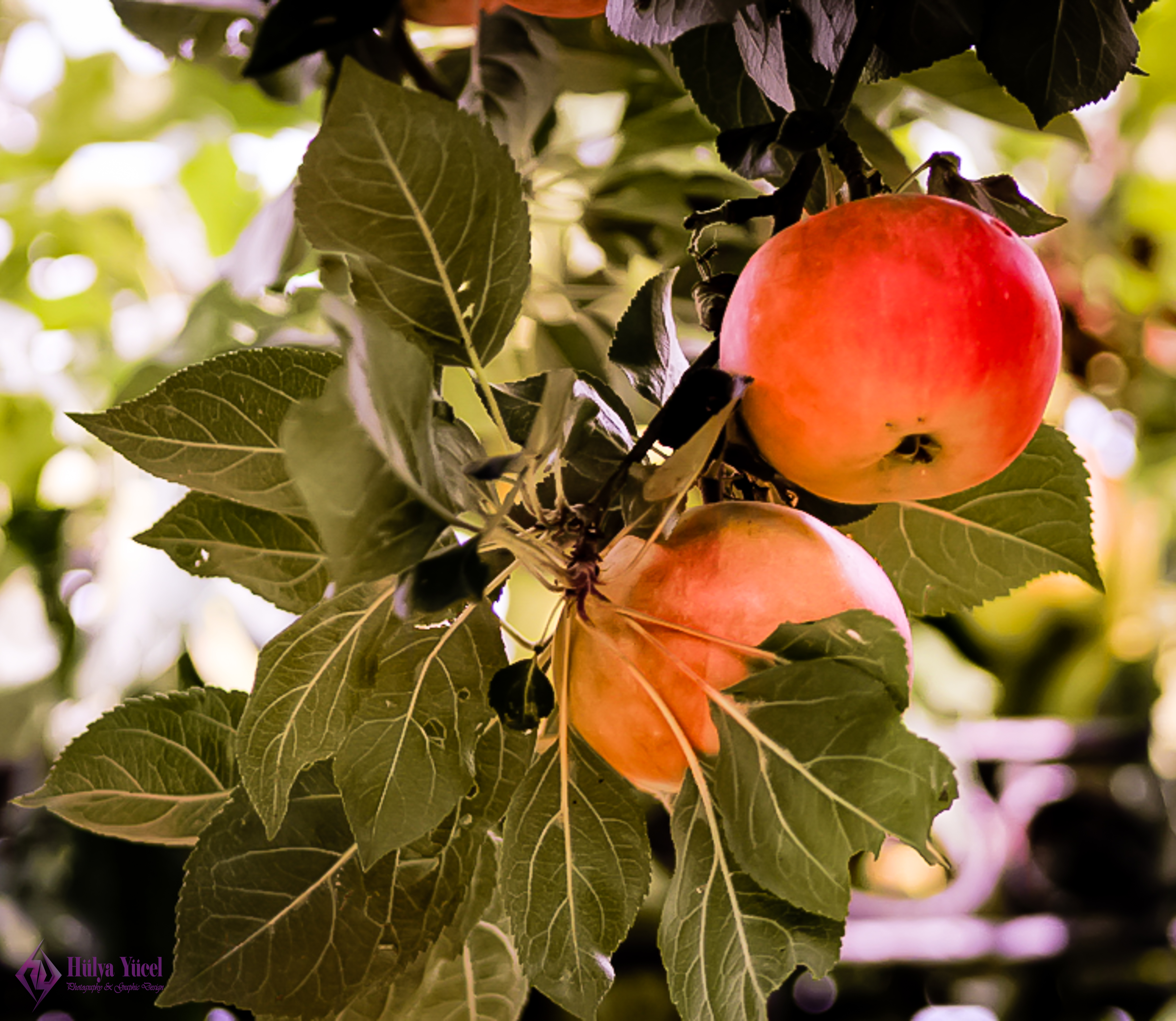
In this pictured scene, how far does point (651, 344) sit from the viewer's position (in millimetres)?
408

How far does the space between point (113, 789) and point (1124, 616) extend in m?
1.74

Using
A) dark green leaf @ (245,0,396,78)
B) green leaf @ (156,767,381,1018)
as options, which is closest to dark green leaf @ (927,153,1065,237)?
dark green leaf @ (245,0,396,78)

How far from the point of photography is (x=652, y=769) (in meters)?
0.37

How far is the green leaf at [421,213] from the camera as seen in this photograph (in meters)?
0.29

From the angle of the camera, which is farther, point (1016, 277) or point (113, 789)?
point (113, 789)

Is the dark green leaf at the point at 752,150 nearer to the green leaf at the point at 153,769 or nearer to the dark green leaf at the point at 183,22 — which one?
the green leaf at the point at 153,769

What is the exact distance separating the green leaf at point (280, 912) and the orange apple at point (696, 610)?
12 centimetres

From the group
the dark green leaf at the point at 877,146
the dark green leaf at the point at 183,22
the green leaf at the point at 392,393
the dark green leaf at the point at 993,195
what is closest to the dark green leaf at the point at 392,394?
the green leaf at the point at 392,393

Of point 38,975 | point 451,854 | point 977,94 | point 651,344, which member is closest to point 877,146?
point 977,94

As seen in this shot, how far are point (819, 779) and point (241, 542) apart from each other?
0.81 ft

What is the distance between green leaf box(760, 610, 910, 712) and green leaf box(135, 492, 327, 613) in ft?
0.65

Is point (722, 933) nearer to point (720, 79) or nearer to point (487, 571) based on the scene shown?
point (487, 571)

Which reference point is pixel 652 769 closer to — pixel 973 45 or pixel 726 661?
pixel 726 661

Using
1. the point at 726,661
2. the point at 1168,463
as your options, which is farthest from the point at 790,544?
the point at 1168,463
